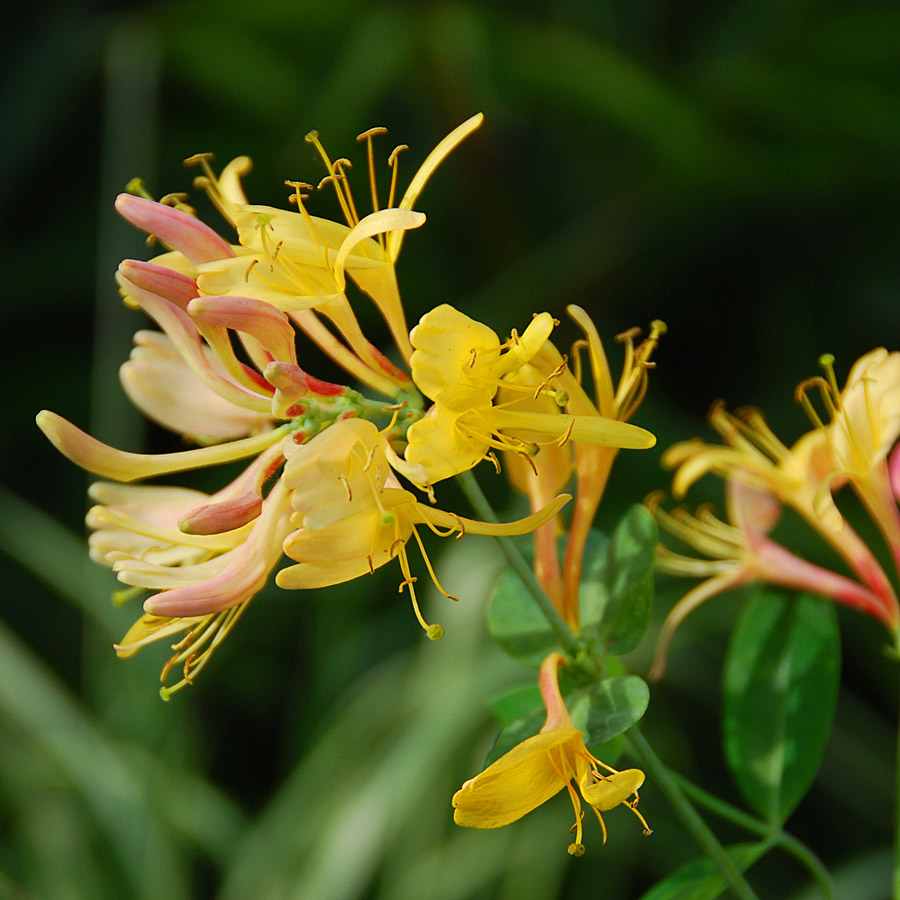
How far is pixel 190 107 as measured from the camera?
174 centimetres

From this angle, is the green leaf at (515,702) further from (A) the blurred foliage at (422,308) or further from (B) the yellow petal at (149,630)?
(A) the blurred foliage at (422,308)

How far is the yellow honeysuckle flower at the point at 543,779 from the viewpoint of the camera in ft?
1.21

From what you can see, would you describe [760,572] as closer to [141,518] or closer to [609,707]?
[609,707]

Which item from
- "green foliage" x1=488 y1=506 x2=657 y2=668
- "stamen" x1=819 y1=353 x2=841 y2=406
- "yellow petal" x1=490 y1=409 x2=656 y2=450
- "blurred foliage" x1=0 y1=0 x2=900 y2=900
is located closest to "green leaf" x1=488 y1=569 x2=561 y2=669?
"green foliage" x1=488 y1=506 x2=657 y2=668

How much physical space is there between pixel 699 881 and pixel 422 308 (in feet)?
4.23

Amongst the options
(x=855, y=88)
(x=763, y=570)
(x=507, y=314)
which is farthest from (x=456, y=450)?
(x=855, y=88)

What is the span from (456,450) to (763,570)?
11.9 inches

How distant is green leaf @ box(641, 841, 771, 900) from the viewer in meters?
0.43

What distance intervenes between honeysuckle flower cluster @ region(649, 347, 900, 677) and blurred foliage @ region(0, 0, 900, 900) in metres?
0.76

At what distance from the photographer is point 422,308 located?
1.64m

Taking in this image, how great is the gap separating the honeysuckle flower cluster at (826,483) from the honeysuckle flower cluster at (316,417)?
0.42ft

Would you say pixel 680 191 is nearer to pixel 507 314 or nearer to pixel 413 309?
pixel 507 314

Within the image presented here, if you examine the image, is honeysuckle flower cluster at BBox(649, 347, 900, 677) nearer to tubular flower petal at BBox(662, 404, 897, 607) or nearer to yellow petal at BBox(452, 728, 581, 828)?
tubular flower petal at BBox(662, 404, 897, 607)

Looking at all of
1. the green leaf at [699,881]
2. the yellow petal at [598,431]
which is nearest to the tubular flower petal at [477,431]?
the yellow petal at [598,431]
